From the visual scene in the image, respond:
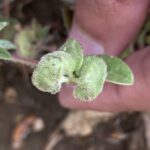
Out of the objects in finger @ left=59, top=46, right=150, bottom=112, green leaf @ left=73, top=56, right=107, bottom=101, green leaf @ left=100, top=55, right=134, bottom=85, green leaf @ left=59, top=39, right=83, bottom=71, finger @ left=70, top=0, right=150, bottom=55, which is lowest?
finger @ left=59, top=46, right=150, bottom=112

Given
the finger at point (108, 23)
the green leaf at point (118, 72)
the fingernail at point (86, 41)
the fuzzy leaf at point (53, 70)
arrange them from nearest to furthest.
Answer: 1. the fuzzy leaf at point (53, 70)
2. the green leaf at point (118, 72)
3. the finger at point (108, 23)
4. the fingernail at point (86, 41)

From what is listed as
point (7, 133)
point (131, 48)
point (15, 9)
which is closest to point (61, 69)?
point (131, 48)

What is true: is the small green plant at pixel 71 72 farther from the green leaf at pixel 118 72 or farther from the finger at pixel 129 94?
the finger at pixel 129 94

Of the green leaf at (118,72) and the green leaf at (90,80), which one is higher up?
the green leaf at (90,80)

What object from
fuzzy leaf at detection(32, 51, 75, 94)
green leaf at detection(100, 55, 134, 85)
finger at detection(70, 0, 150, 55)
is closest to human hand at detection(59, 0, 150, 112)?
finger at detection(70, 0, 150, 55)

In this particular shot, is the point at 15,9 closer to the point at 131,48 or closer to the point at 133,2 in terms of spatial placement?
the point at 131,48

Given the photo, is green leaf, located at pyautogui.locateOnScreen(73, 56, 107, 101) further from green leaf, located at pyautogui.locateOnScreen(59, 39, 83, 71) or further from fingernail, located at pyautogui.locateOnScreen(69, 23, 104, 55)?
fingernail, located at pyautogui.locateOnScreen(69, 23, 104, 55)

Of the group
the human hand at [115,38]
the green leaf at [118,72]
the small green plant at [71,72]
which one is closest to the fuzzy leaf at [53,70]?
the small green plant at [71,72]
